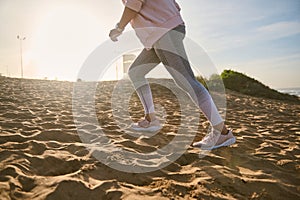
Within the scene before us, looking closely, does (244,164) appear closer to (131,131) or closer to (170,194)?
(170,194)

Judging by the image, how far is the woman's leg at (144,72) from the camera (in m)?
2.66

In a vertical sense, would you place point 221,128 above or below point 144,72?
below

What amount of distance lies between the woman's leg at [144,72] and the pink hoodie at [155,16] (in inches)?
14.8

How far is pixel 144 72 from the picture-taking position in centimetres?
281

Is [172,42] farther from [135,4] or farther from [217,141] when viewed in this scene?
[217,141]

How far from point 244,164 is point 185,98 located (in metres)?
4.99

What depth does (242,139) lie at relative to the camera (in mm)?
2764

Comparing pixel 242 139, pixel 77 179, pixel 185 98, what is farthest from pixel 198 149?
pixel 185 98

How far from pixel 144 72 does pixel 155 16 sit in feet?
2.44

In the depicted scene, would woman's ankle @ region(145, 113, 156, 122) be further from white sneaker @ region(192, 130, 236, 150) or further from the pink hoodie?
the pink hoodie

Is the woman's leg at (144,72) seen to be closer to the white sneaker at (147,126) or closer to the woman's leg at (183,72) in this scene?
the white sneaker at (147,126)

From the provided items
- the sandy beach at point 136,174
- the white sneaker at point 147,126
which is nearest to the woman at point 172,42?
the sandy beach at point 136,174

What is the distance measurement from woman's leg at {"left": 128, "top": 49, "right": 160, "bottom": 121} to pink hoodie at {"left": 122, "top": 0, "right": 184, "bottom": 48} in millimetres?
375

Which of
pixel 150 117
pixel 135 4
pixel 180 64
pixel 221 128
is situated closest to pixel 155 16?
pixel 135 4
